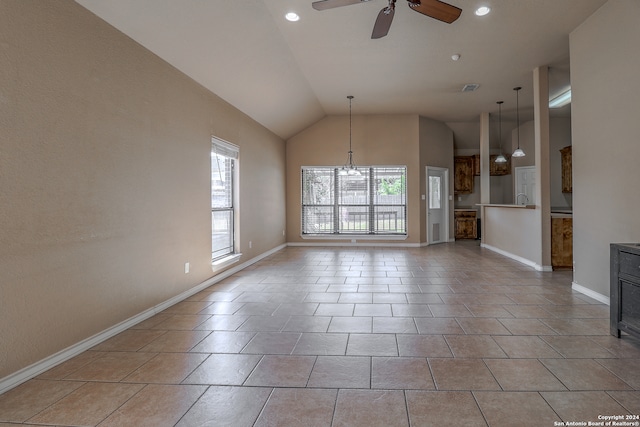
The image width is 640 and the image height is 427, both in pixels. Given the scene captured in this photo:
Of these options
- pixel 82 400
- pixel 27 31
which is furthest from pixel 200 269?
pixel 27 31

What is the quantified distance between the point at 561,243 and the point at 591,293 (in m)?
1.67

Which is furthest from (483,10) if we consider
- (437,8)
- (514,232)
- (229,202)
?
(229,202)

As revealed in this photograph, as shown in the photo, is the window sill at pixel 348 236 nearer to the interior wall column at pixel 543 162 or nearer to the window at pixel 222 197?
the window at pixel 222 197

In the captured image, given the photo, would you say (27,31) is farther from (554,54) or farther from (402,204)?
(402,204)

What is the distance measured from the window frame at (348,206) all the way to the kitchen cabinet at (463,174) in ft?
7.99

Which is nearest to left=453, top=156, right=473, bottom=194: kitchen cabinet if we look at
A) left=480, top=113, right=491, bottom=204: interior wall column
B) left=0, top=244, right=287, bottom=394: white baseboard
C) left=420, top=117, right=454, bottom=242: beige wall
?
left=420, top=117, right=454, bottom=242: beige wall

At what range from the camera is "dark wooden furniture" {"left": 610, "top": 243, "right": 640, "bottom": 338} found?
2.54m

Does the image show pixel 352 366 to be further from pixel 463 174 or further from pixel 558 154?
pixel 463 174

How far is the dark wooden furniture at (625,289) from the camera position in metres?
2.54

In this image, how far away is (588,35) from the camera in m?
3.87

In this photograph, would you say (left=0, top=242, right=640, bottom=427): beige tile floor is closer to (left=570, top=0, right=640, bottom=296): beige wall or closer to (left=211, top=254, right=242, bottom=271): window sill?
(left=570, top=0, right=640, bottom=296): beige wall

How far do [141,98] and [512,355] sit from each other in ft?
12.6

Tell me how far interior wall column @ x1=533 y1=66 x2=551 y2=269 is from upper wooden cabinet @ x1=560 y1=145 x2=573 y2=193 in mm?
3278

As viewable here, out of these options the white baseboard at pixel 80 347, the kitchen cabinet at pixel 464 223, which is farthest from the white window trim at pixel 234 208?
the kitchen cabinet at pixel 464 223
